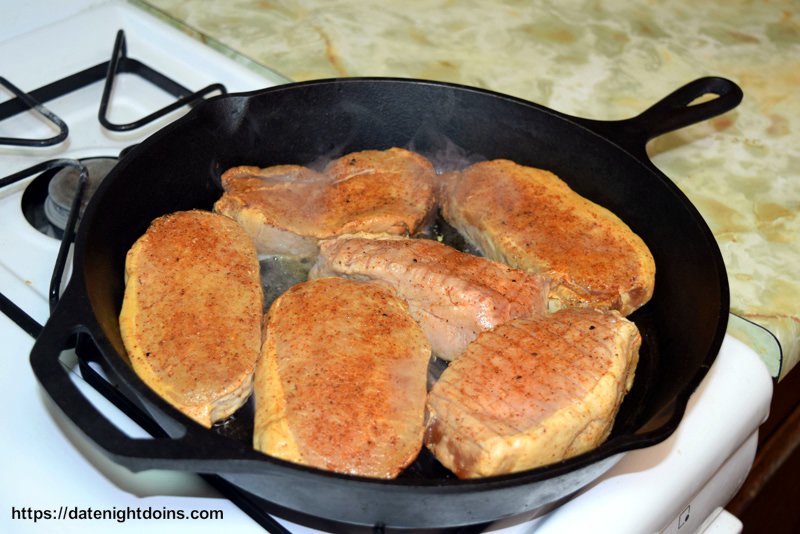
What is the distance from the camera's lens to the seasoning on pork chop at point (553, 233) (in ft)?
4.67

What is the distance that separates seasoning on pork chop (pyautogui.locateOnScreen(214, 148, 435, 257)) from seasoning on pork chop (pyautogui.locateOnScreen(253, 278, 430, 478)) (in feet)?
0.56

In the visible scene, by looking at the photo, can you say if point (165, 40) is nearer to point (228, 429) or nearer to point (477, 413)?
point (228, 429)

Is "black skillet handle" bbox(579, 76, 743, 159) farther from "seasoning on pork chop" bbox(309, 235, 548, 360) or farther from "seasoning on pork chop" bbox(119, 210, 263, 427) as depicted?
"seasoning on pork chop" bbox(119, 210, 263, 427)

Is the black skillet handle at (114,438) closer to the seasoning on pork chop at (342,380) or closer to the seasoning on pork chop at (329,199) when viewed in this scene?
the seasoning on pork chop at (342,380)

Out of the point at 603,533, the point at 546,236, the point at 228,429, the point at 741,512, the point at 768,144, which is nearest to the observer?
the point at 603,533

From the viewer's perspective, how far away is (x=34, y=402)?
4.04 ft

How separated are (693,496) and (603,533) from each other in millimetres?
223

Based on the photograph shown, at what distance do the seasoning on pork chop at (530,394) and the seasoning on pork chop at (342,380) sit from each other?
6cm

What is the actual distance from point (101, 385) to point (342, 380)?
0.37m

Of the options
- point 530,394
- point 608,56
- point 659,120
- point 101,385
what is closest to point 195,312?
point 101,385

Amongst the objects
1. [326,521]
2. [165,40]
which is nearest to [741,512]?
[326,521]

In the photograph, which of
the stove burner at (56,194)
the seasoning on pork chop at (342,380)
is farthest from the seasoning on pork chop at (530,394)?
the stove burner at (56,194)

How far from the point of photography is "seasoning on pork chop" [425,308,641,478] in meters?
A: 1.12

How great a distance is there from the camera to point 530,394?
3.85 ft
